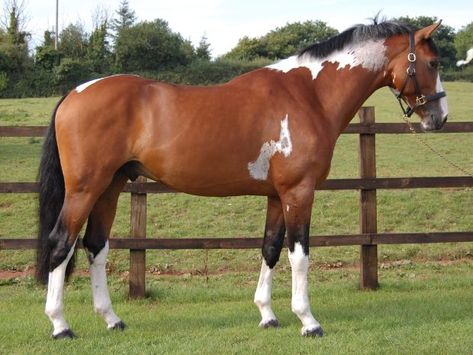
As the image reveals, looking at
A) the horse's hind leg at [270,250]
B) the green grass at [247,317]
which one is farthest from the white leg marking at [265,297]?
the green grass at [247,317]

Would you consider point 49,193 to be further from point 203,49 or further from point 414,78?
point 203,49

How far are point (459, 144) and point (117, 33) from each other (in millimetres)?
34095

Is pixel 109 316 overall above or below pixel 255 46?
below

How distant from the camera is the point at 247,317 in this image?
227 inches

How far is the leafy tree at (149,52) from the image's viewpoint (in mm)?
41594

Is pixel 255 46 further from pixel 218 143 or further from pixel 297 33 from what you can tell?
pixel 218 143

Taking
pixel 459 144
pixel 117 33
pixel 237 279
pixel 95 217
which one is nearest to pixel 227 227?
pixel 237 279

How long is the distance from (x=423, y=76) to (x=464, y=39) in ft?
233

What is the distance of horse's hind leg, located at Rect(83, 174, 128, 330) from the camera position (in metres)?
5.35

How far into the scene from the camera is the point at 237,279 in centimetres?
777

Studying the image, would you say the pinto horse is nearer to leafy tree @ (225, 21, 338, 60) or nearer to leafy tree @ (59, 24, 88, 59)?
leafy tree @ (59, 24, 88, 59)

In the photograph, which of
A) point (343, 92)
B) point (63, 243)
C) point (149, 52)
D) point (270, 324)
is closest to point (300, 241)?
point (270, 324)

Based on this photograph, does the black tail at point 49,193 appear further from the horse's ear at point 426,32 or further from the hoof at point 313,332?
the horse's ear at point 426,32

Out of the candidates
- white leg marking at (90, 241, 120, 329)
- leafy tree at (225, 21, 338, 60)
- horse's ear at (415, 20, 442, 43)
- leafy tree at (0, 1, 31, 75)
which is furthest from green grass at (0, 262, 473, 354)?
leafy tree at (225, 21, 338, 60)
